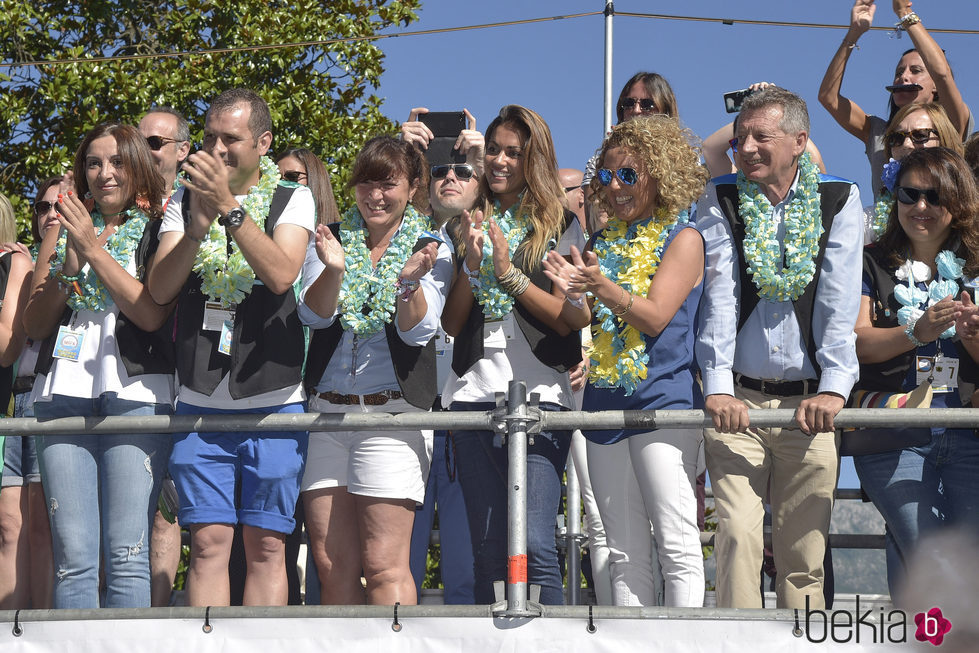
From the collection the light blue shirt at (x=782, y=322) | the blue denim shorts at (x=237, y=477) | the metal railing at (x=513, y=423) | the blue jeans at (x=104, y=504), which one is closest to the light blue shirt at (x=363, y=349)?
the blue denim shorts at (x=237, y=477)

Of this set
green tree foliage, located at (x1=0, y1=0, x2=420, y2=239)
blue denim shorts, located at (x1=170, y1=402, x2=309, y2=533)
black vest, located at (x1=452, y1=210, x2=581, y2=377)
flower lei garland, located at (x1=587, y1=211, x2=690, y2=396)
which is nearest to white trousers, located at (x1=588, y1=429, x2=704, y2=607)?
flower lei garland, located at (x1=587, y1=211, x2=690, y2=396)

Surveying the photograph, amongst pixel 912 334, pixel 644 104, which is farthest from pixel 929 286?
pixel 644 104

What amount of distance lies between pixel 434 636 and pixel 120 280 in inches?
67.2

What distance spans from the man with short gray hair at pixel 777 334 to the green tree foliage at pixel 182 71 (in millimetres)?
7914

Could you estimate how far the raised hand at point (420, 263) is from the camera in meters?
4.11

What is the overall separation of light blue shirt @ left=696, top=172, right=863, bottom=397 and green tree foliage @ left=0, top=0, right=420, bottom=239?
26.3 ft

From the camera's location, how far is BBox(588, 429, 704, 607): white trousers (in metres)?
3.91

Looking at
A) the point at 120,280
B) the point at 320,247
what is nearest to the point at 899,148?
the point at 320,247

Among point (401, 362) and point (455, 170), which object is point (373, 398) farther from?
point (455, 170)

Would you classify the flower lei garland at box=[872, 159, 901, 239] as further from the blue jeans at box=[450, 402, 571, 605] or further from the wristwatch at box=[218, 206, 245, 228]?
the wristwatch at box=[218, 206, 245, 228]

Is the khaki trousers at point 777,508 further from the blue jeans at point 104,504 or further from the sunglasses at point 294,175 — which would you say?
the sunglasses at point 294,175

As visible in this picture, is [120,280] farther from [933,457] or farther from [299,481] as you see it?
[933,457]

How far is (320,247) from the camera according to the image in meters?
4.02

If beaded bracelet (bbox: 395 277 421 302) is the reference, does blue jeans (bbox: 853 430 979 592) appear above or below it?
below
